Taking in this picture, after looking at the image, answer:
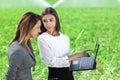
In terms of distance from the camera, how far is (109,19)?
5051 millimetres

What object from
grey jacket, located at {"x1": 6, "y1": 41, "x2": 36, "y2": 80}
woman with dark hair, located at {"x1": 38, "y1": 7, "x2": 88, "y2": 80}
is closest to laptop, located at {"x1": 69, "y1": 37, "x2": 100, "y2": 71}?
woman with dark hair, located at {"x1": 38, "y1": 7, "x2": 88, "y2": 80}

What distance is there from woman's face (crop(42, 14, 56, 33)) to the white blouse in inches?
1.6

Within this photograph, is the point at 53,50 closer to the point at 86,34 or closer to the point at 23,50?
the point at 23,50

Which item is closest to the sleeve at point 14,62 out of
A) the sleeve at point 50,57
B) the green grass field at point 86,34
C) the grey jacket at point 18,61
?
the grey jacket at point 18,61

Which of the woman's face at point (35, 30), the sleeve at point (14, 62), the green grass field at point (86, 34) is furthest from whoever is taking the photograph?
the green grass field at point (86, 34)

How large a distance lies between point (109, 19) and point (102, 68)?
50.8 inches

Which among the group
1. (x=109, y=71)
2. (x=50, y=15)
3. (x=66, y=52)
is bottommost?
(x=109, y=71)

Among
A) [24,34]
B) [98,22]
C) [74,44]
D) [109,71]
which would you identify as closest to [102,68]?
[109,71]

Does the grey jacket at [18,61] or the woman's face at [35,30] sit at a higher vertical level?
the woman's face at [35,30]

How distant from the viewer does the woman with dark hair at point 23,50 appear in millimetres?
2334

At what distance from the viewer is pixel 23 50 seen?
236 centimetres

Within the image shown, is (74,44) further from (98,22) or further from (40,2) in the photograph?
(40,2)

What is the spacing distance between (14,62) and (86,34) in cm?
230

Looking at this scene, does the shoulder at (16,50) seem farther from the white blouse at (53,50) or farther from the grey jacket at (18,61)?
the white blouse at (53,50)
